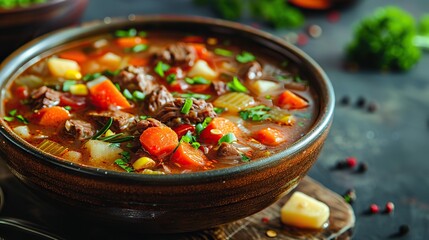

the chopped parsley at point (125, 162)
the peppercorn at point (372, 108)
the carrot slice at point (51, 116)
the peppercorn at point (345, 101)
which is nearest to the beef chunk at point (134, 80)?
the carrot slice at point (51, 116)

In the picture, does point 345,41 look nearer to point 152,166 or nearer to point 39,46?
point 39,46

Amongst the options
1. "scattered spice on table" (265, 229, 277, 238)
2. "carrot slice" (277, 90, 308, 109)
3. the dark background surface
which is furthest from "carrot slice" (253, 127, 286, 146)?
the dark background surface

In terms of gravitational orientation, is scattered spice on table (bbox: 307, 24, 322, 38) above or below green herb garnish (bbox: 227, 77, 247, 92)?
below

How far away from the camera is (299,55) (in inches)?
162

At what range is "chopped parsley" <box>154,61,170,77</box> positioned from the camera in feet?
13.4

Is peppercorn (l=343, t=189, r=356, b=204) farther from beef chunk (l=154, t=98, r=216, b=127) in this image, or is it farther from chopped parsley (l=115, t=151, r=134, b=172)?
chopped parsley (l=115, t=151, r=134, b=172)

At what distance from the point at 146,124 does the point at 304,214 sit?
3.56ft

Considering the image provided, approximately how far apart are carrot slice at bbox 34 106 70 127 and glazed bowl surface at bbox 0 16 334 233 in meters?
0.29

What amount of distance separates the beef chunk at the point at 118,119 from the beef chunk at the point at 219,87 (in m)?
0.58

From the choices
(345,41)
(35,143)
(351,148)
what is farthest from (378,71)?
(35,143)

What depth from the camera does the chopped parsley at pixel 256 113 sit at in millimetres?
3615

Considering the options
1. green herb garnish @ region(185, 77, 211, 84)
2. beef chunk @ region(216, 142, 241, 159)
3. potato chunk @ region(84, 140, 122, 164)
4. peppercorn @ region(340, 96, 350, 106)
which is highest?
potato chunk @ region(84, 140, 122, 164)

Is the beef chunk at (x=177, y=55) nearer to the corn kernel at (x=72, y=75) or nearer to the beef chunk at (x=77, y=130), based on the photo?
the corn kernel at (x=72, y=75)

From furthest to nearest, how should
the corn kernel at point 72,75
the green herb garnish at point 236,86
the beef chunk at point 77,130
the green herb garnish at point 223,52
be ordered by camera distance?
the green herb garnish at point 223,52 < the corn kernel at point 72,75 < the green herb garnish at point 236,86 < the beef chunk at point 77,130
